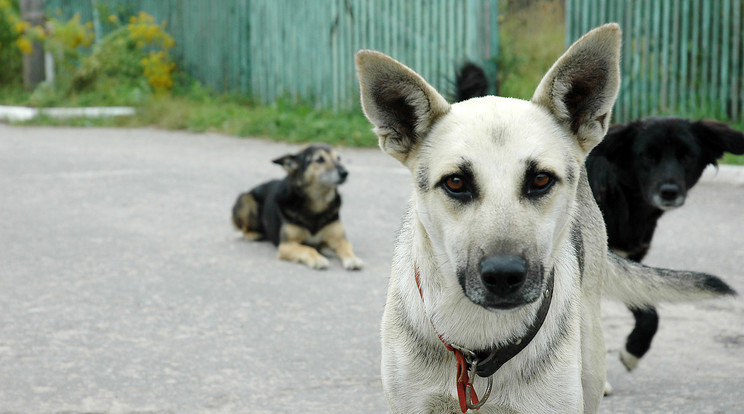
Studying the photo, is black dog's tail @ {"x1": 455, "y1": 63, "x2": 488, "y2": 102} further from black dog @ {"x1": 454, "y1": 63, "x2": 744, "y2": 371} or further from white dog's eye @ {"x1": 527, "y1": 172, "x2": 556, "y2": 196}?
white dog's eye @ {"x1": 527, "y1": 172, "x2": 556, "y2": 196}

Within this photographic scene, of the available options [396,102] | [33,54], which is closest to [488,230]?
[396,102]

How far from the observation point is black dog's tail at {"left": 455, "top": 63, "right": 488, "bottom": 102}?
482 cm

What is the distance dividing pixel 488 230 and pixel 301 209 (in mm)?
4640

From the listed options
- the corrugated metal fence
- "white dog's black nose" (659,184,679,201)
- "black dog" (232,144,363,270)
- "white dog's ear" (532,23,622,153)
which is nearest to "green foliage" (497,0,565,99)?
the corrugated metal fence

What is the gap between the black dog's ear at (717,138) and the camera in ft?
15.3

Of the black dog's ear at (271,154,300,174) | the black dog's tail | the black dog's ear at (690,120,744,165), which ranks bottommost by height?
the black dog's ear at (271,154,300,174)

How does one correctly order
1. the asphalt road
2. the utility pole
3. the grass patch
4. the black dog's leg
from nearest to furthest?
1. the asphalt road
2. the black dog's leg
3. the grass patch
4. the utility pole

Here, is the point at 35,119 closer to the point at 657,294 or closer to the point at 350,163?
the point at 350,163

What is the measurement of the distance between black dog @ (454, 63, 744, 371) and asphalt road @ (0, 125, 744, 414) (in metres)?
0.65

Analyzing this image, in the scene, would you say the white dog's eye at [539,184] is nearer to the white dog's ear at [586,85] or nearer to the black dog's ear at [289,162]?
the white dog's ear at [586,85]

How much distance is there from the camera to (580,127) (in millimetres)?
2801

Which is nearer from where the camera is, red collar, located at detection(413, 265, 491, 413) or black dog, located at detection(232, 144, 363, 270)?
red collar, located at detection(413, 265, 491, 413)

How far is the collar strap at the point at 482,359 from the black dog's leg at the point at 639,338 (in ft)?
5.52

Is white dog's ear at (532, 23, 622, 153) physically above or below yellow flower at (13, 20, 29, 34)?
above
